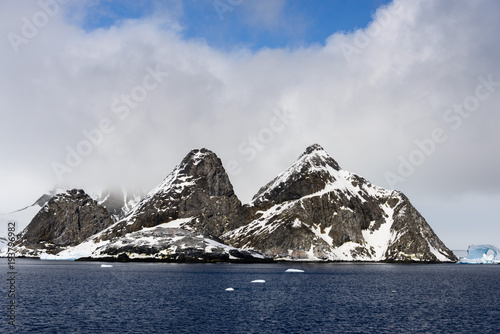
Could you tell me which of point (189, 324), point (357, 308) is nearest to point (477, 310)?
point (357, 308)

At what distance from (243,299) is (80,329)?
174ft

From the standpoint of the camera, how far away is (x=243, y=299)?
123m

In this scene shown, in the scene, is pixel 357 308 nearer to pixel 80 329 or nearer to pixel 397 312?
pixel 397 312

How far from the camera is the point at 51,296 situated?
122812mm

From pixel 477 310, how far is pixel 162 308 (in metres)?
72.3

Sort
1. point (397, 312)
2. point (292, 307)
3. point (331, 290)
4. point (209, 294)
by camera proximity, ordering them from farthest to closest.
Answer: point (331, 290) < point (209, 294) < point (292, 307) < point (397, 312)

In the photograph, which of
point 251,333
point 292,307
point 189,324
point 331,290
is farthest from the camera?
point 331,290

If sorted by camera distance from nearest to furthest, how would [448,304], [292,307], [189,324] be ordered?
[189,324] → [292,307] → [448,304]

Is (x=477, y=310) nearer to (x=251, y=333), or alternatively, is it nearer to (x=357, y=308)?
(x=357, y=308)

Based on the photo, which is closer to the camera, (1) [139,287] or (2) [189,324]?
(2) [189,324]

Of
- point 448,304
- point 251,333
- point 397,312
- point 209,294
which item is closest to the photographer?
point 251,333

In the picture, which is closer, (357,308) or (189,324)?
(189,324)

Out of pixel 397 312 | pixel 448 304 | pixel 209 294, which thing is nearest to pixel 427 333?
pixel 397 312

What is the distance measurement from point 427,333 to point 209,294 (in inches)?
2803
